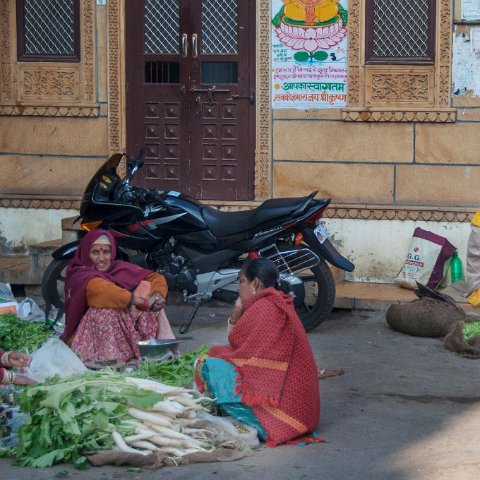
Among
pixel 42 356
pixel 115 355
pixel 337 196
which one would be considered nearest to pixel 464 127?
pixel 337 196

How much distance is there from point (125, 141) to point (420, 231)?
9.04 feet

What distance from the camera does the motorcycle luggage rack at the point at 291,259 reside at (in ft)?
26.7

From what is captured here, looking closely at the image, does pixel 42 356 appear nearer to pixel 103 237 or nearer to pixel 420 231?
pixel 103 237

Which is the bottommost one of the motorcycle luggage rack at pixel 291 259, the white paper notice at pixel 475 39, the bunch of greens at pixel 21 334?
the bunch of greens at pixel 21 334

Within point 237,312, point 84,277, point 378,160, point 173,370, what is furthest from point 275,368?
point 378,160

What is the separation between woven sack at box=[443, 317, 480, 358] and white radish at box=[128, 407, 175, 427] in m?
2.80

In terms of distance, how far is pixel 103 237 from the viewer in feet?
23.9

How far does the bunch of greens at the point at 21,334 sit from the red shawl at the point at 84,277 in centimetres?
26

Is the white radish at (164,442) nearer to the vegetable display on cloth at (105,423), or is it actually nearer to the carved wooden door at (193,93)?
the vegetable display on cloth at (105,423)

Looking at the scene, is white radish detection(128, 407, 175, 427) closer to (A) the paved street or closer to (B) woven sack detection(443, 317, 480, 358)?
(A) the paved street

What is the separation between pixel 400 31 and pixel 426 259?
6.41 ft

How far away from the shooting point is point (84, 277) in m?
7.11

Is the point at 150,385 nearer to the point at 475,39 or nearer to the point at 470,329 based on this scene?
the point at 470,329

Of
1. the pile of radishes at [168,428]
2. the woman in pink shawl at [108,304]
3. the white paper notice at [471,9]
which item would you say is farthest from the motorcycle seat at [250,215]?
the pile of radishes at [168,428]
